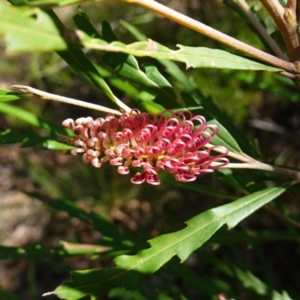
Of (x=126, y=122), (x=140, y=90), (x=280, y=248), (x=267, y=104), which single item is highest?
(x=126, y=122)

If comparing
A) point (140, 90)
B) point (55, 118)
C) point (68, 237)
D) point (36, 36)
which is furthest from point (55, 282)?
point (36, 36)

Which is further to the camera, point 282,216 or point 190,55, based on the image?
point 282,216

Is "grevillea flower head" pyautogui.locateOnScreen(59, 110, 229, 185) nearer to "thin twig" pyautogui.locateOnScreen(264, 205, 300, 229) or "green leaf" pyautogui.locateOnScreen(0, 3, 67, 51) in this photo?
"green leaf" pyautogui.locateOnScreen(0, 3, 67, 51)

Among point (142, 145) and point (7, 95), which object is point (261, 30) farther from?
point (7, 95)

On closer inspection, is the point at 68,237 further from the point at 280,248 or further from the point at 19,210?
the point at 280,248

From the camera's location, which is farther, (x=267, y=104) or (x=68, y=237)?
(x=68, y=237)

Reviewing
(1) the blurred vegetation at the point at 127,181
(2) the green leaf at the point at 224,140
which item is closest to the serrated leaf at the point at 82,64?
(2) the green leaf at the point at 224,140

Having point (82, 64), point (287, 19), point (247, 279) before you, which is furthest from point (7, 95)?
point (247, 279)
